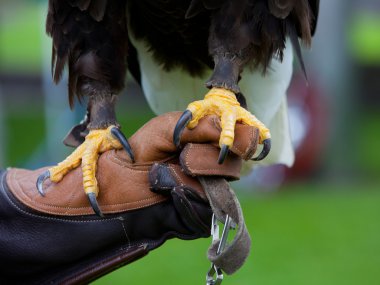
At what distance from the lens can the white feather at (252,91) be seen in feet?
12.4

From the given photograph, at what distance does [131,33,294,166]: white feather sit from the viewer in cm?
379

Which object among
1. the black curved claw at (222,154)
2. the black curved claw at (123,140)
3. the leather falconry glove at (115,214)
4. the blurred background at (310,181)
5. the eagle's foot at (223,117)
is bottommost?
the blurred background at (310,181)

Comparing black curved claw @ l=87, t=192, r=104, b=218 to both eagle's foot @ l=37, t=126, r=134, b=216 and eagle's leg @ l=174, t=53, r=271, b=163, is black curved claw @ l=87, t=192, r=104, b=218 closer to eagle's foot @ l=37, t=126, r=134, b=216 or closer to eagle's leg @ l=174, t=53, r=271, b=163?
eagle's foot @ l=37, t=126, r=134, b=216

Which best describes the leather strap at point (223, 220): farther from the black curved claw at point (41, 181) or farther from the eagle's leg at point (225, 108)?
the black curved claw at point (41, 181)

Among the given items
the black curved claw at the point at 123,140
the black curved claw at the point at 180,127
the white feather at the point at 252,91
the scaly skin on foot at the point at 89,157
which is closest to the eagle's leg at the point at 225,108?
the black curved claw at the point at 180,127

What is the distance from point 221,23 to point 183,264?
330cm

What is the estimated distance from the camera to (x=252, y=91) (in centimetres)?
382

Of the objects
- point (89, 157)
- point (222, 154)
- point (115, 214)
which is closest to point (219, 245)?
point (222, 154)

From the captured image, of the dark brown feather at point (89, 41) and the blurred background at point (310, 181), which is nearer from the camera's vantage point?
the dark brown feather at point (89, 41)

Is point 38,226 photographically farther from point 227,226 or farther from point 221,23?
point 221,23

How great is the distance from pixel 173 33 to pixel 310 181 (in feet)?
18.8

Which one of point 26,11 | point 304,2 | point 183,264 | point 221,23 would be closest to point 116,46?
point 221,23

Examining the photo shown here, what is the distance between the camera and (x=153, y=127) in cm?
258

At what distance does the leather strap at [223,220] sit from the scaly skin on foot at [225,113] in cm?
12
